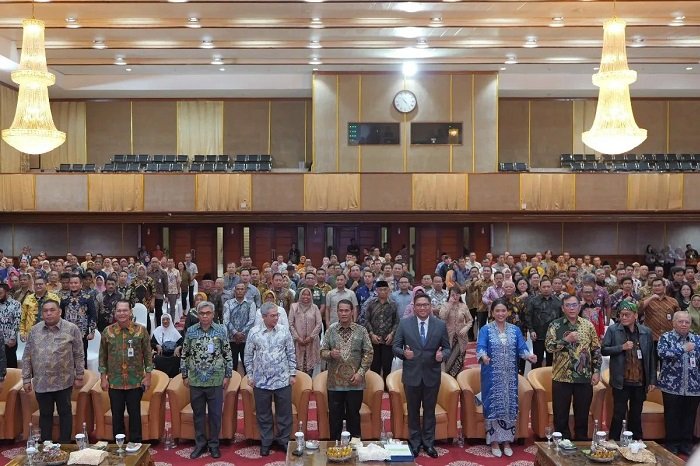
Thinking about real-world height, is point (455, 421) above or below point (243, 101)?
below

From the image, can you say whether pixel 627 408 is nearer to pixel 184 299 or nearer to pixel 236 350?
pixel 236 350

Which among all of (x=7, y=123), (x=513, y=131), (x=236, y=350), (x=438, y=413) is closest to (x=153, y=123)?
(x=7, y=123)

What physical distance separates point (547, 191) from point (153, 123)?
11909 millimetres

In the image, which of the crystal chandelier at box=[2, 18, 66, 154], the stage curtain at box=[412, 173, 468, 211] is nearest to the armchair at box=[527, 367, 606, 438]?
the crystal chandelier at box=[2, 18, 66, 154]

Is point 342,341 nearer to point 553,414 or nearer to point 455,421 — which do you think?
point 455,421

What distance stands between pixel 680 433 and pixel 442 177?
12.4 meters

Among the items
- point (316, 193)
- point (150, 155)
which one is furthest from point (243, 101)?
point (316, 193)

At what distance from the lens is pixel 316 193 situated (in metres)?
18.1

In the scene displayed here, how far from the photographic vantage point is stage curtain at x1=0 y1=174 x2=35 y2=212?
58.5 ft

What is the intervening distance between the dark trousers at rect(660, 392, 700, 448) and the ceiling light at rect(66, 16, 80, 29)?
1258 centimetres

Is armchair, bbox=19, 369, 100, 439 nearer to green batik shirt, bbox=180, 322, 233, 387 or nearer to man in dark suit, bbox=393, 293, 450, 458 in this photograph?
green batik shirt, bbox=180, 322, 233, 387

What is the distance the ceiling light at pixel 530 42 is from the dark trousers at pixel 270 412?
1172cm

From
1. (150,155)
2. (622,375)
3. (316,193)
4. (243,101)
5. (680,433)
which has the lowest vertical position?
(680,433)

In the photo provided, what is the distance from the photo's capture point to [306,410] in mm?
6516
